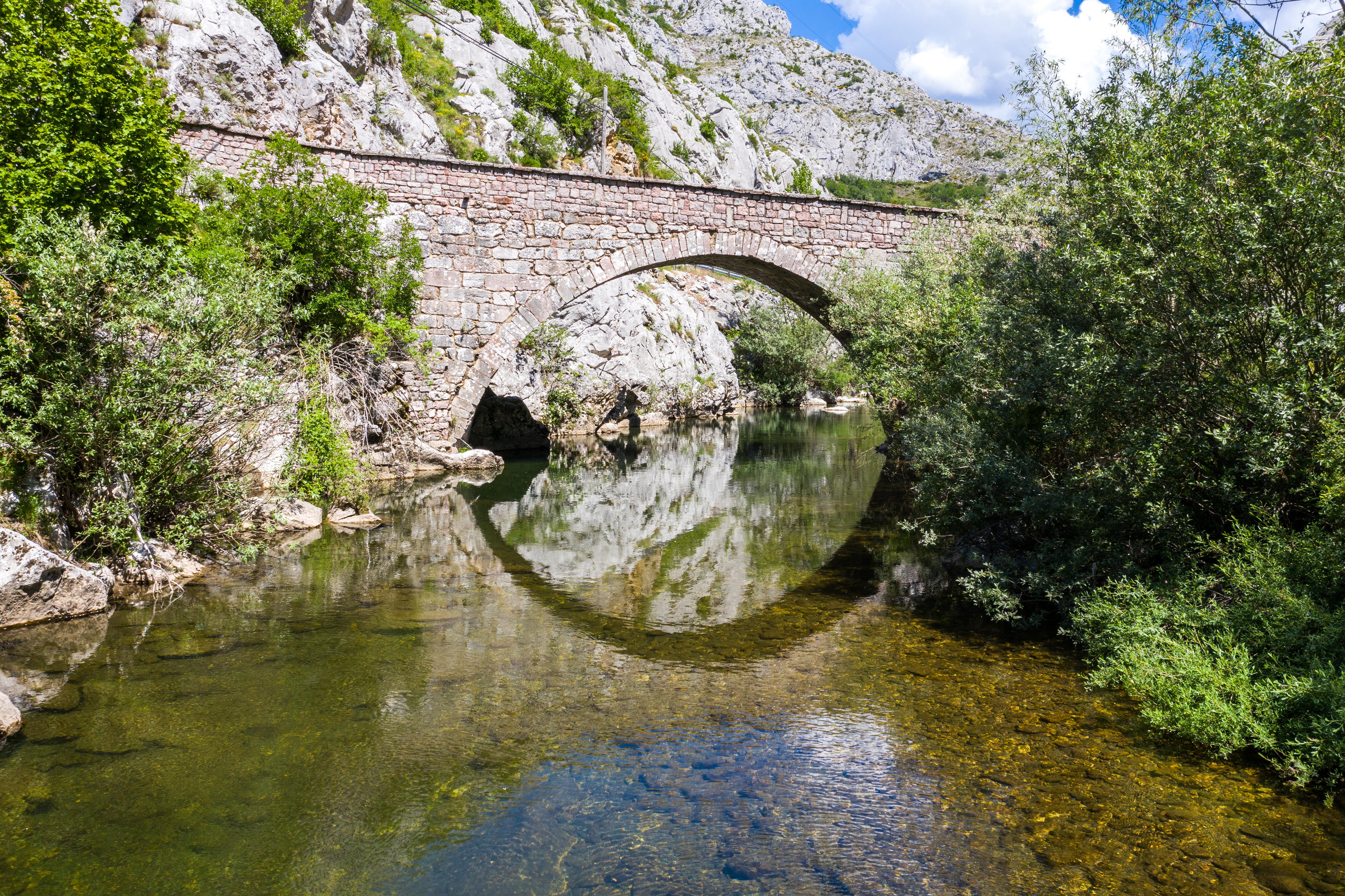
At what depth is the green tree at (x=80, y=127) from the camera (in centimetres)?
819

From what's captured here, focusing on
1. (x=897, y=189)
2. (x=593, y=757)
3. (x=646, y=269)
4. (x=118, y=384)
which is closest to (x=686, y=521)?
(x=646, y=269)

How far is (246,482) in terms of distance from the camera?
8.77m

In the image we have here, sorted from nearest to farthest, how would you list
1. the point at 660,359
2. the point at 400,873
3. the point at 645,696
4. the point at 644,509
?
the point at 400,873 < the point at 645,696 < the point at 644,509 < the point at 660,359

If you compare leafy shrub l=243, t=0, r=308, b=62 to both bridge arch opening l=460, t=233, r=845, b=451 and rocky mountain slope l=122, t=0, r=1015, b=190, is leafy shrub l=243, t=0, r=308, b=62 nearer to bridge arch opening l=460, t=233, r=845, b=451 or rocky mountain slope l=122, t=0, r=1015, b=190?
rocky mountain slope l=122, t=0, r=1015, b=190

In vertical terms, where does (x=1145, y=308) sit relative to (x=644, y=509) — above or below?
above

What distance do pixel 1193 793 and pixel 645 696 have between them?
3392 millimetres

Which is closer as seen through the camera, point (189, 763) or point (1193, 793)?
point (1193, 793)

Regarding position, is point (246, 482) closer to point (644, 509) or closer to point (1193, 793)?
point (644, 509)

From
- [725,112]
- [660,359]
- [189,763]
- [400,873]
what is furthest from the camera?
[725,112]

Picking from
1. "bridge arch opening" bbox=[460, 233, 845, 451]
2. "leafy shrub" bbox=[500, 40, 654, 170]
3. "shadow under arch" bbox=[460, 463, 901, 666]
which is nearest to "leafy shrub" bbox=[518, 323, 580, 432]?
"bridge arch opening" bbox=[460, 233, 845, 451]

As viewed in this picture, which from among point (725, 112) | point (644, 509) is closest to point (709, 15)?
point (725, 112)

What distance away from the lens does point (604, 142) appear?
23.2m

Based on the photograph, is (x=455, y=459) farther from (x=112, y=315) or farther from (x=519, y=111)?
(x=519, y=111)

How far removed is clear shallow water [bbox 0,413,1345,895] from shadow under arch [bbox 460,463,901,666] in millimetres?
47
